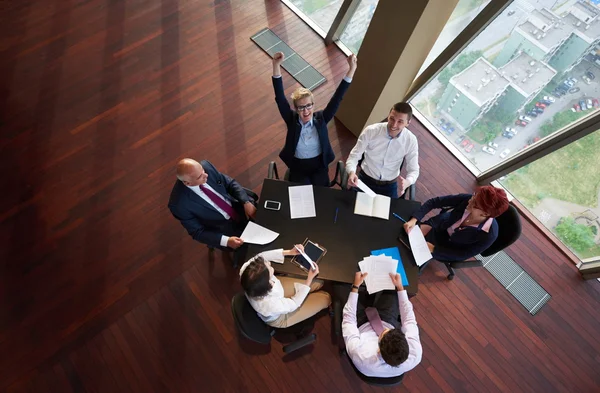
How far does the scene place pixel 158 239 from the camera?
153 inches

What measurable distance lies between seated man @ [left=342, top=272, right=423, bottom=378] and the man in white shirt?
96cm

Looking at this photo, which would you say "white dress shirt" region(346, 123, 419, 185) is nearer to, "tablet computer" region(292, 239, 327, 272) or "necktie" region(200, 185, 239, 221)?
"tablet computer" region(292, 239, 327, 272)

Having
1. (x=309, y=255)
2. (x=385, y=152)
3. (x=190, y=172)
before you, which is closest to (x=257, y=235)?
(x=309, y=255)

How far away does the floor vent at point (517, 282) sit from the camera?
3.78 meters

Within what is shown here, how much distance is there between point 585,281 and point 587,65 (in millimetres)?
2330

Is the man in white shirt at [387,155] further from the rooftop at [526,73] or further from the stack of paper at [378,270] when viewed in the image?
the rooftop at [526,73]

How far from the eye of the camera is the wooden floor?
338cm

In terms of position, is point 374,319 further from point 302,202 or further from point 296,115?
point 296,115

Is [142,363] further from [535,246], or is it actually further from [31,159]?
[535,246]

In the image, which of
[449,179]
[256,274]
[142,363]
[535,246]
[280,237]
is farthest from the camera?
[449,179]

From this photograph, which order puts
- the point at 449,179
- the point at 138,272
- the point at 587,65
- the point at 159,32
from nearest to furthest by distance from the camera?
the point at 587,65 < the point at 138,272 < the point at 449,179 < the point at 159,32

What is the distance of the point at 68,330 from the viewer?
11.4ft

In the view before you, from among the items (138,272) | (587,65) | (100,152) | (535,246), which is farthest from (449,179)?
(100,152)

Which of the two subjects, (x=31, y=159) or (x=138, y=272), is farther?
(x=31, y=159)
